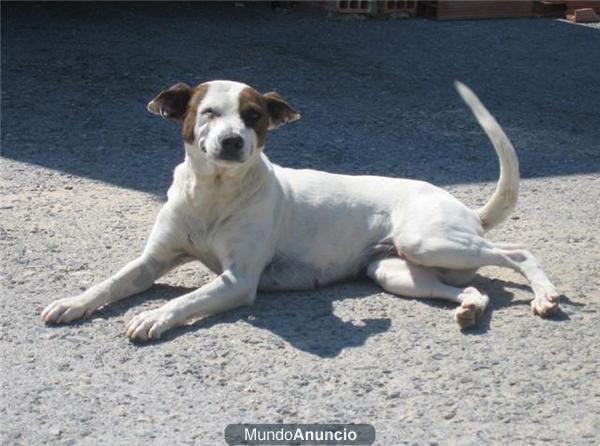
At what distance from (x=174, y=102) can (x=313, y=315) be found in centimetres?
103

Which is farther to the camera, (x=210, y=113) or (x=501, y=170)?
(x=501, y=170)

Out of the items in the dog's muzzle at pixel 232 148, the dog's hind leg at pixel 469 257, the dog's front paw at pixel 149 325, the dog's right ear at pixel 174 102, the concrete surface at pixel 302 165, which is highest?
the dog's right ear at pixel 174 102

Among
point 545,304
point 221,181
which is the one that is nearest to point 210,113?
point 221,181

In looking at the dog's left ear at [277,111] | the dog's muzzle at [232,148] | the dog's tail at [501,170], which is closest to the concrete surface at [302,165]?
the dog's tail at [501,170]

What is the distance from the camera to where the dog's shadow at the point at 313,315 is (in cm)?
477

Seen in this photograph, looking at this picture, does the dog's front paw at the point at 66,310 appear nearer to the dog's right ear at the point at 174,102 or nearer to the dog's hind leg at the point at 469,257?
the dog's right ear at the point at 174,102

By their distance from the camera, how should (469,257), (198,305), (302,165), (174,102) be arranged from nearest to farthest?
(198,305) → (174,102) → (469,257) → (302,165)

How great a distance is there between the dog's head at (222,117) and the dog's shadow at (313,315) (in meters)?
0.63

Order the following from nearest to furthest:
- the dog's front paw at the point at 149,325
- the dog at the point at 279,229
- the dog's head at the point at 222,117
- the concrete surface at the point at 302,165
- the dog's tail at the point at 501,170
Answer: the concrete surface at the point at 302,165
the dog's front paw at the point at 149,325
the dog's head at the point at 222,117
the dog at the point at 279,229
the dog's tail at the point at 501,170

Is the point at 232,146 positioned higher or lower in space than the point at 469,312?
A: higher

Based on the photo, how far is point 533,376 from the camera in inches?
176

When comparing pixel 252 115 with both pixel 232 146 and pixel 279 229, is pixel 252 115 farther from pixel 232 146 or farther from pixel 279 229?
pixel 279 229

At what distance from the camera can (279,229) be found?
5223 millimetres

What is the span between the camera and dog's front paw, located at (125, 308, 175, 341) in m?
4.67
